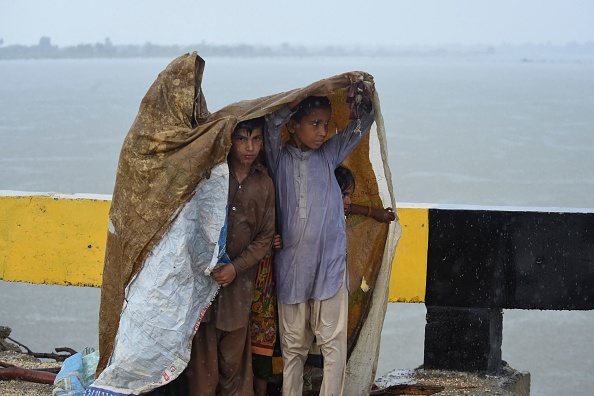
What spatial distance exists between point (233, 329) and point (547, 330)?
7.29 metres

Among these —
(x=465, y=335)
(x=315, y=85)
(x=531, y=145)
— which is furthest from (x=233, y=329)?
(x=531, y=145)

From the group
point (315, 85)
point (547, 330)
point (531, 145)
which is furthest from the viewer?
point (531, 145)

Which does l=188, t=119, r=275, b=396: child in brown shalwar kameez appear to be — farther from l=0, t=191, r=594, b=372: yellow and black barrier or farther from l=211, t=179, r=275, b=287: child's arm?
l=0, t=191, r=594, b=372: yellow and black barrier

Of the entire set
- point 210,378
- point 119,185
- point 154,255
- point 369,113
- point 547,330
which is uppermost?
point 369,113

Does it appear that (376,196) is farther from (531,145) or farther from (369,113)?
(531,145)

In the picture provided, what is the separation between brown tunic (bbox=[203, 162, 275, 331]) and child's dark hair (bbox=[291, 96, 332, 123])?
1.00ft

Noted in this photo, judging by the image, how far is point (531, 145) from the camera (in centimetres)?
2534

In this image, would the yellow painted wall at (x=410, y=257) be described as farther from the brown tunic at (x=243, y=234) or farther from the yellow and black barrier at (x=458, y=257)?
the brown tunic at (x=243, y=234)

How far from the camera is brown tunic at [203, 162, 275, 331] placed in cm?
462

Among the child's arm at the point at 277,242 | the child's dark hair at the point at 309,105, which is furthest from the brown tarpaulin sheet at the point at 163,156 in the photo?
the child's arm at the point at 277,242

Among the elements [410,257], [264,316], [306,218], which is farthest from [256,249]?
[410,257]

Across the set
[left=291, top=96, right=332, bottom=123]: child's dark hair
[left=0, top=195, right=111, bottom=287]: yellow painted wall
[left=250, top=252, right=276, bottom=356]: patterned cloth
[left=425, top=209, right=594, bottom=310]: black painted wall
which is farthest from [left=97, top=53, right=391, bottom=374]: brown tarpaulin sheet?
[left=425, top=209, right=594, bottom=310]: black painted wall

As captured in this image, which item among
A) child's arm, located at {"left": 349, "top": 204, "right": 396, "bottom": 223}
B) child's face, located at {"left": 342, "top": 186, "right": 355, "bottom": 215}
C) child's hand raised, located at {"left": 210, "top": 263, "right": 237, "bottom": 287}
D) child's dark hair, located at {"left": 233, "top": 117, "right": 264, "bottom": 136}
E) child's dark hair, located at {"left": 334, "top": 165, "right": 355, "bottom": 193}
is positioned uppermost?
child's dark hair, located at {"left": 233, "top": 117, "right": 264, "bottom": 136}

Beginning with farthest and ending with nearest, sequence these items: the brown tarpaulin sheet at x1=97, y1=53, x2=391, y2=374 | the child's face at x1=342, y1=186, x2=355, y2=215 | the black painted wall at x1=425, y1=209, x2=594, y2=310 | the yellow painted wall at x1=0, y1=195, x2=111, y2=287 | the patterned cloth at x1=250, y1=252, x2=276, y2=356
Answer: the yellow painted wall at x1=0, y1=195, x2=111, y2=287
the black painted wall at x1=425, y1=209, x2=594, y2=310
the child's face at x1=342, y1=186, x2=355, y2=215
the patterned cloth at x1=250, y1=252, x2=276, y2=356
the brown tarpaulin sheet at x1=97, y1=53, x2=391, y2=374
